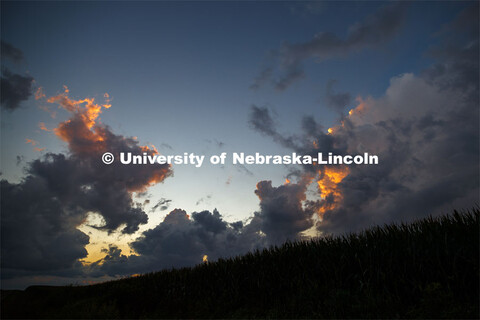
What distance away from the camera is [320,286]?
412 inches

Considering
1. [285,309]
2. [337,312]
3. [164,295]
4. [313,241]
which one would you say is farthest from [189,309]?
[313,241]

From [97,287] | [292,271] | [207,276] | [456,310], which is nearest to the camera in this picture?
[456,310]

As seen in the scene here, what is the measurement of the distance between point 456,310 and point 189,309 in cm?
796

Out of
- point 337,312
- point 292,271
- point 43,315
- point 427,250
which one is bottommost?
point 43,315

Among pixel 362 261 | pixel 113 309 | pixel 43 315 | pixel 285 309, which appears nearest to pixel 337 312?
pixel 285 309

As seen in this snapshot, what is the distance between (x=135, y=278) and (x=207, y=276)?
502cm

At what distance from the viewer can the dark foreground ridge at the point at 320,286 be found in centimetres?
854

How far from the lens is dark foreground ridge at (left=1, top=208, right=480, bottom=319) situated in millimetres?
8539

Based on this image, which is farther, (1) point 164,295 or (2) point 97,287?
(2) point 97,287

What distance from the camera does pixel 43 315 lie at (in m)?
11.5

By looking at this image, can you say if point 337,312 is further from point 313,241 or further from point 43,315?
point 43,315

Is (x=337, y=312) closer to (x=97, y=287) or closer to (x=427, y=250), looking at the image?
(x=427, y=250)

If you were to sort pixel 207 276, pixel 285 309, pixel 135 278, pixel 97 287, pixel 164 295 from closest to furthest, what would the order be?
pixel 285 309 → pixel 164 295 → pixel 207 276 → pixel 97 287 → pixel 135 278

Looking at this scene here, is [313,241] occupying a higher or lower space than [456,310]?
higher
